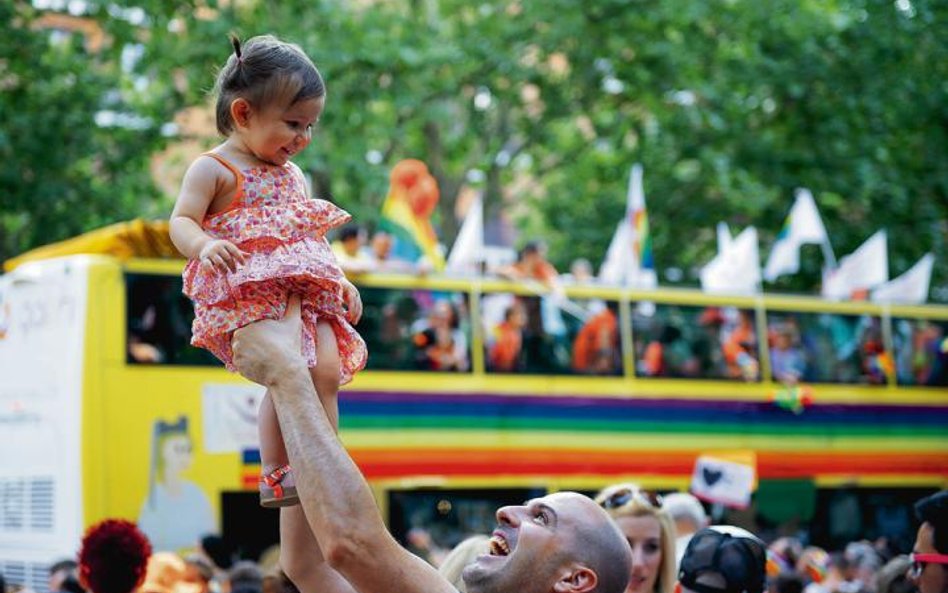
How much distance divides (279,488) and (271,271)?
421 mm

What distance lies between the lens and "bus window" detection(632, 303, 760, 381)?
1619cm

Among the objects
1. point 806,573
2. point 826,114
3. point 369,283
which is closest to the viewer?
point 806,573

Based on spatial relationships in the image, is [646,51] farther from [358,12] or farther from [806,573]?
[806,573]

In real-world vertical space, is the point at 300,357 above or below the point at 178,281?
below

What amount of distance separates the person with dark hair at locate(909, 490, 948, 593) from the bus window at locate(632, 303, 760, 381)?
1110 centimetres

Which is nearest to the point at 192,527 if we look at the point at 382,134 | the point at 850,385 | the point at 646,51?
the point at 850,385

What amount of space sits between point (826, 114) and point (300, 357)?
21309mm

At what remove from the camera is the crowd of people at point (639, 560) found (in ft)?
15.2

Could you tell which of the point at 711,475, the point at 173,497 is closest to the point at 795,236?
the point at 711,475

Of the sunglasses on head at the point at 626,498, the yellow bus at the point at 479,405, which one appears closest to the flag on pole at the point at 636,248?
the yellow bus at the point at 479,405

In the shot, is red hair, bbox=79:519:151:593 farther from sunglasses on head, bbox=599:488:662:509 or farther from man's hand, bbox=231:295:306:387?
man's hand, bbox=231:295:306:387

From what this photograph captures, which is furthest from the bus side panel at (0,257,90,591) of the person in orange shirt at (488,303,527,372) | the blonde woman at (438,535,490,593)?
the blonde woman at (438,535,490,593)

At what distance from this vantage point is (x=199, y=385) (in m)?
13.5

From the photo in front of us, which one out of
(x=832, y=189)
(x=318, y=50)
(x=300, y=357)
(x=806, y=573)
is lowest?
(x=806, y=573)
